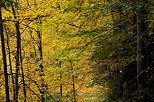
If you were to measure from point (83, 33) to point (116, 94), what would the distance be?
2.83m

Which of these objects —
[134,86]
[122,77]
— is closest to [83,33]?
[122,77]

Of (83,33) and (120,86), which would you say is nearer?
(83,33)

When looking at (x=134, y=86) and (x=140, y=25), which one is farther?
(x=134, y=86)

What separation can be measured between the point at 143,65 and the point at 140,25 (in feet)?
3.40

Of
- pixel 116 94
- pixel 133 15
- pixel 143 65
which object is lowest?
pixel 116 94

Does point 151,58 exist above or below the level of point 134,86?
above

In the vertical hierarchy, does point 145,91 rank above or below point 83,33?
below

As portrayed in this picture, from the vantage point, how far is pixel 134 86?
4695 mm

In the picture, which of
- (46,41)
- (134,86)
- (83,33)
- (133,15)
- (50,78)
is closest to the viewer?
(83,33)

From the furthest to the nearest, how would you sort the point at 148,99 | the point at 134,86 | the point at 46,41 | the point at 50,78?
the point at 46,41, the point at 50,78, the point at 134,86, the point at 148,99

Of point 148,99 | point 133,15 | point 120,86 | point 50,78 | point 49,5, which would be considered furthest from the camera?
point 50,78

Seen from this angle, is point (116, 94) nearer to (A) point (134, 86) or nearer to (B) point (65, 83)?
(A) point (134, 86)

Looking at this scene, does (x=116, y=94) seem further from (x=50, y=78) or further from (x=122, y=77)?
(x=50, y=78)

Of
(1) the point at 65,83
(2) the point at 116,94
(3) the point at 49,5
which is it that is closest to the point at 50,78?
(1) the point at 65,83
